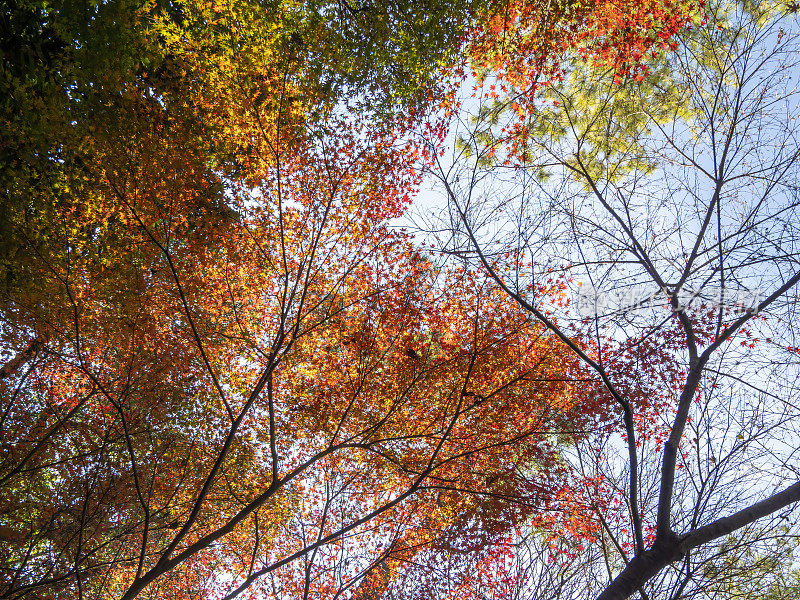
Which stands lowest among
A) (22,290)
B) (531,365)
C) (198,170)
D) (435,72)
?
(531,365)

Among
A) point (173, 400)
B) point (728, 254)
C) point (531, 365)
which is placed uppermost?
point (173, 400)

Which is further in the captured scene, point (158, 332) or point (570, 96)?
point (158, 332)

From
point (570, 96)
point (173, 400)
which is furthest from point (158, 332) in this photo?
point (570, 96)

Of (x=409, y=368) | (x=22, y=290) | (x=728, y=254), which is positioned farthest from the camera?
(x=409, y=368)

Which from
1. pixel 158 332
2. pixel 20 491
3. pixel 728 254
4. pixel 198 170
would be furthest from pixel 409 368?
pixel 20 491

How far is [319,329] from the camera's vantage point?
8.95m

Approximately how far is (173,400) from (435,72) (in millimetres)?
8958

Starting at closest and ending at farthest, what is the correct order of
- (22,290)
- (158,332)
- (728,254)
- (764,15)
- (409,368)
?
(728,254) → (764,15) → (22,290) → (158,332) → (409,368)

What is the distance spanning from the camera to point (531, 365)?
8.46 meters

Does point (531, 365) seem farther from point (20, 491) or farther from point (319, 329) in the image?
point (20, 491)

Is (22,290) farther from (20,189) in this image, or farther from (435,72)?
(435,72)

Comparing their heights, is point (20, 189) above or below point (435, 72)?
below

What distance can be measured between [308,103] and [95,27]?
13.2 ft

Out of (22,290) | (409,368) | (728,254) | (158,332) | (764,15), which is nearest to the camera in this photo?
(728,254)
